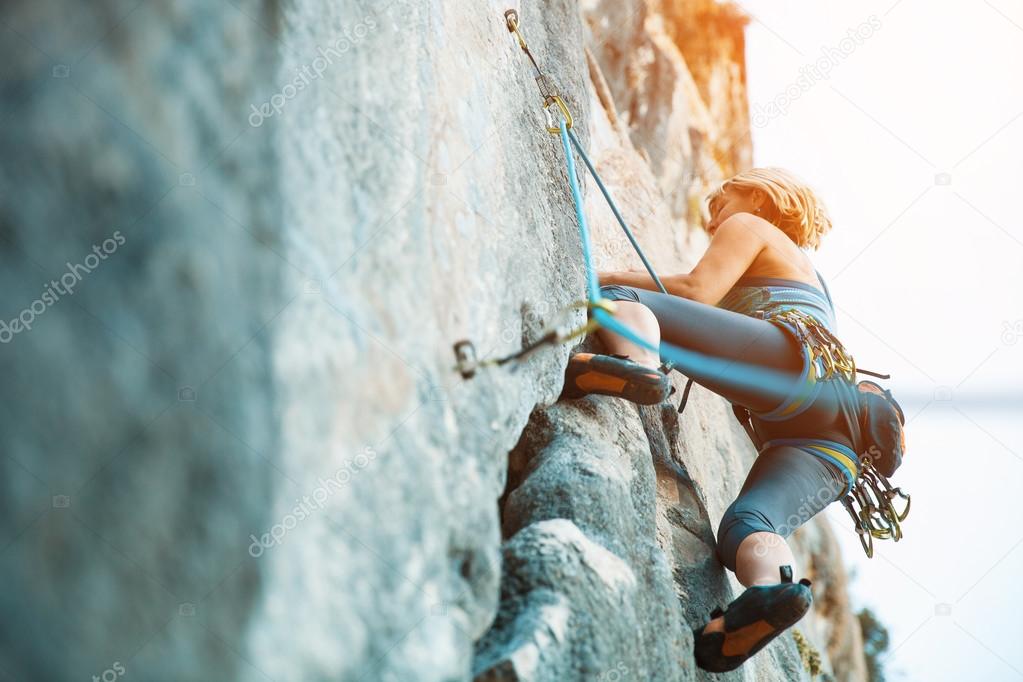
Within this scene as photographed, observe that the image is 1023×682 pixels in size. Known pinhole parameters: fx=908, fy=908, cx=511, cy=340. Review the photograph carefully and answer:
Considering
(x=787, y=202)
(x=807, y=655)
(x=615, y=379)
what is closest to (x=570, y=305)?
(x=615, y=379)

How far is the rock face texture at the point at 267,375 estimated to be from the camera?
163 cm

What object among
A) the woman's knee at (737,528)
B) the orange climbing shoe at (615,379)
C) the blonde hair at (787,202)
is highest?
the blonde hair at (787,202)

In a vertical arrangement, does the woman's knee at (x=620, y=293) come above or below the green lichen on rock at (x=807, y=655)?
above

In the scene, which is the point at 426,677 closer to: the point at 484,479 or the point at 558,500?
the point at 484,479

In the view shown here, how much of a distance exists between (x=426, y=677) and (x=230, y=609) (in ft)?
1.58

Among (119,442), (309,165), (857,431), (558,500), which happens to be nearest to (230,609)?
(119,442)

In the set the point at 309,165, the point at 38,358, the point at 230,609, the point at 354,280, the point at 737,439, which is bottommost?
the point at 737,439

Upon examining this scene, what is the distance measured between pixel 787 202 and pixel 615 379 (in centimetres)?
138

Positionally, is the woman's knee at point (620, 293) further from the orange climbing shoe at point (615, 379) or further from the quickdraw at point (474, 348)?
the quickdraw at point (474, 348)

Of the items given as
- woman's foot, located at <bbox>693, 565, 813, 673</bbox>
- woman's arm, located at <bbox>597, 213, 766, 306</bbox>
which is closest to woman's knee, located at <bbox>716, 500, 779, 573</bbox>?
woman's foot, located at <bbox>693, 565, 813, 673</bbox>

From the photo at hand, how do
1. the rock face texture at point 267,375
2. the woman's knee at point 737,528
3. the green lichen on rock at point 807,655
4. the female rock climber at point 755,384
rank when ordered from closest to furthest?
the rock face texture at point 267,375, the female rock climber at point 755,384, the woman's knee at point 737,528, the green lichen on rock at point 807,655

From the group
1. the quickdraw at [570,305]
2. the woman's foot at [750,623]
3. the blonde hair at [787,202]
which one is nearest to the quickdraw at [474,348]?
the quickdraw at [570,305]

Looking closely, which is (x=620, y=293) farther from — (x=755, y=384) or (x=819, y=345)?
(x=819, y=345)

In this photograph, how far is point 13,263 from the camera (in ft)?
5.58
